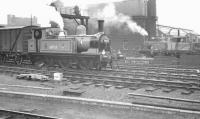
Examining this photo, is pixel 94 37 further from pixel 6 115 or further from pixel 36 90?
pixel 6 115

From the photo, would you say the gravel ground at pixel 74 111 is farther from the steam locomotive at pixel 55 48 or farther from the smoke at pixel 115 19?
the smoke at pixel 115 19

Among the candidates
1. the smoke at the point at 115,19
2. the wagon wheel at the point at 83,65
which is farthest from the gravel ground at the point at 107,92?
the smoke at the point at 115,19

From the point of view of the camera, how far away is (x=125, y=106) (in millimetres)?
7836

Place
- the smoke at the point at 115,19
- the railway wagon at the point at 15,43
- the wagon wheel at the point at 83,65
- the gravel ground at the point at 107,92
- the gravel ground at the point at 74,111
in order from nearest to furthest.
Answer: the gravel ground at the point at 74,111 → the gravel ground at the point at 107,92 → the wagon wheel at the point at 83,65 → the railway wagon at the point at 15,43 → the smoke at the point at 115,19

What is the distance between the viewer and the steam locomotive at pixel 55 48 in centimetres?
1650

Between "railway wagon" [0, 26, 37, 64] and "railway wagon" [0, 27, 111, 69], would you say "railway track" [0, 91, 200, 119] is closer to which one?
"railway wagon" [0, 27, 111, 69]

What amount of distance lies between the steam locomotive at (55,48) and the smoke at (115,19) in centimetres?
1566

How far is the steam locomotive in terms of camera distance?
54.1ft

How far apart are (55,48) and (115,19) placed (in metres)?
17.8

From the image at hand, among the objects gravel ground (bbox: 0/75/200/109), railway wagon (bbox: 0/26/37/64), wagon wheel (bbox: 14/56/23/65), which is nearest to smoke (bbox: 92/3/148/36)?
railway wagon (bbox: 0/26/37/64)

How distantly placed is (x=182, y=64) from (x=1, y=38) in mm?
14732

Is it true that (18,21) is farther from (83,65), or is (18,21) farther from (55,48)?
(83,65)

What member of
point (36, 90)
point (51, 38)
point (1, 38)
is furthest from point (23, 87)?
point (1, 38)

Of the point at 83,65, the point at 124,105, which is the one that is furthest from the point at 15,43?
the point at 124,105
